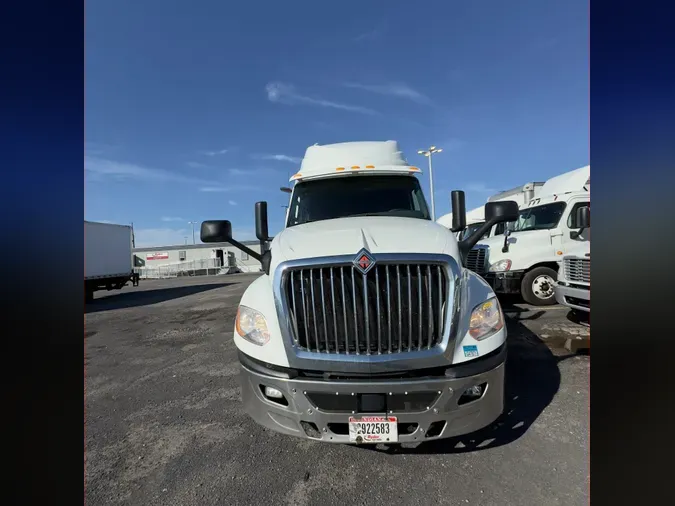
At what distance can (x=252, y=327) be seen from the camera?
7.85ft

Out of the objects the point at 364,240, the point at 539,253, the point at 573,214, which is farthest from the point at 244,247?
the point at 573,214

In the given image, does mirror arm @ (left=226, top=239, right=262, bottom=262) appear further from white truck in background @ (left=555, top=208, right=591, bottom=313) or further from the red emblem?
white truck in background @ (left=555, top=208, right=591, bottom=313)

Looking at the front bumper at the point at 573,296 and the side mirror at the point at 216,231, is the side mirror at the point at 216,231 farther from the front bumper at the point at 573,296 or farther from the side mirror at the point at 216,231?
the front bumper at the point at 573,296

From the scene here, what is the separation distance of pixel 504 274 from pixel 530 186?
5.32m

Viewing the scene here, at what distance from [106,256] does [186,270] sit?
77.7ft

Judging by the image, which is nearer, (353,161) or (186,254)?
(353,161)

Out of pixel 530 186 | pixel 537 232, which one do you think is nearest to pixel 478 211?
pixel 530 186

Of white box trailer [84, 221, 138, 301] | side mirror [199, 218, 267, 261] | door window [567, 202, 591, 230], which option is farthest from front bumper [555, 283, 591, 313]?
white box trailer [84, 221, 138, 301]

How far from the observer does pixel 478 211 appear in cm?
1593

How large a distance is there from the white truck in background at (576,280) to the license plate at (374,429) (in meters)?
4.57

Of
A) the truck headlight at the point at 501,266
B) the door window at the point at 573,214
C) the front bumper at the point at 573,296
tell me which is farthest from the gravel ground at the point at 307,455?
the door window at the point at 573,214

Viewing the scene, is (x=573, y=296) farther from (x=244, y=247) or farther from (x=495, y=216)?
(x=244, y=247)
